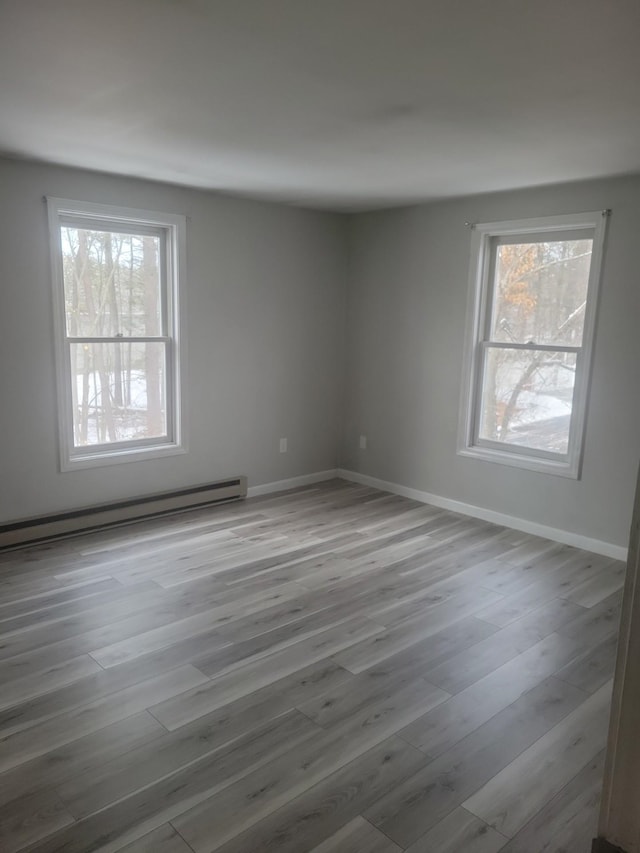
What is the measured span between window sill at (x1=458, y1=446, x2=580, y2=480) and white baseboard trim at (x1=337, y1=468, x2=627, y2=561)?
1.29 ft

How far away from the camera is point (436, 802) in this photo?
2.06 m

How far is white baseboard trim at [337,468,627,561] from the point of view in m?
4.20

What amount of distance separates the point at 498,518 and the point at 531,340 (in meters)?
1.34

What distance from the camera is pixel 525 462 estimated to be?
179 inches

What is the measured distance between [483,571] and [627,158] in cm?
247

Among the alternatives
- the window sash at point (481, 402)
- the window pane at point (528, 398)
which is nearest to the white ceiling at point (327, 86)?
the window sash at point (481, 402)

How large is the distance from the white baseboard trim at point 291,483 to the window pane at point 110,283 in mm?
1574

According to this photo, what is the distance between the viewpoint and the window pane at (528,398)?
4.37 m

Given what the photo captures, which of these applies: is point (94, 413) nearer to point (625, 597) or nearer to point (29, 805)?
point (29, 805)

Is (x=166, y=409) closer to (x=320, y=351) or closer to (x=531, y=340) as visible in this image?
(x=320, y=351)

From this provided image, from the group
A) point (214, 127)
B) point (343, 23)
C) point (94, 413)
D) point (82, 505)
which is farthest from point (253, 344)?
point (343, 23)

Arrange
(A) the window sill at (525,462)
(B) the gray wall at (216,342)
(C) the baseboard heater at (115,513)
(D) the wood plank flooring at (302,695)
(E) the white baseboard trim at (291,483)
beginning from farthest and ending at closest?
(E) the white baseboard trim at (291,483), (A) the window sill at (525,462), (C) the baseboard heater at (115,513), (B) the gray wall at (216,342), (D) the wood plank flooring at (302,695)

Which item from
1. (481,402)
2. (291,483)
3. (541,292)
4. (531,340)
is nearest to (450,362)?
(481,402)

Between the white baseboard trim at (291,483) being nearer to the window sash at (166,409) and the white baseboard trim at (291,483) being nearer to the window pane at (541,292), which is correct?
the window sash at (166,409)
